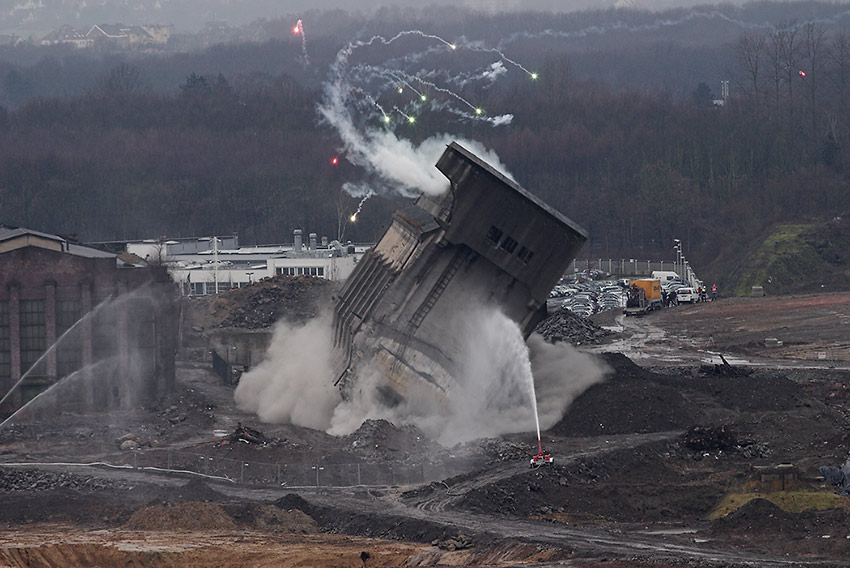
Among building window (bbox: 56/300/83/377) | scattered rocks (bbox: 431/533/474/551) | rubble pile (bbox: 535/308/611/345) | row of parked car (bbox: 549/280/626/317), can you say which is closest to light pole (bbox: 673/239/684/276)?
row of parked car (bbox: 549/280/626/317)

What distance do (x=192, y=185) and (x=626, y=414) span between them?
136 m

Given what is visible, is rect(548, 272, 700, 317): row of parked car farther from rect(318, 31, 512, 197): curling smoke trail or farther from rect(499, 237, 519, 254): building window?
rect(499, 237, 519, 254): building window

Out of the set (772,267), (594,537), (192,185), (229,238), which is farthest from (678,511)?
(192,185)

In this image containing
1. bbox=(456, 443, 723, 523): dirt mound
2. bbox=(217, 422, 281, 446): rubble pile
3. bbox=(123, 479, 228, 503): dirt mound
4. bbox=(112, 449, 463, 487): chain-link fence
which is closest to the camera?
bbox=(456, 443, 723, 523): dirt mound

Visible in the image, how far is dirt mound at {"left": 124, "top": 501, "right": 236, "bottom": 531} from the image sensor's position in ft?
148

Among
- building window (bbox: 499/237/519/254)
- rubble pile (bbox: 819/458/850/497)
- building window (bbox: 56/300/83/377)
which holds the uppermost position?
building window (bbox: 499/237/519/254)

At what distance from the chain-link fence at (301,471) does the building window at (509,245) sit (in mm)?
12198

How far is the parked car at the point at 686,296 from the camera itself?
4513 inches

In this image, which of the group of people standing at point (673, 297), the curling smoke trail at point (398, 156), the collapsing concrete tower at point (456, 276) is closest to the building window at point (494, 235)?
the collapsing concrete tower at point (456, 276)

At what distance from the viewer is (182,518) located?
1795 inches

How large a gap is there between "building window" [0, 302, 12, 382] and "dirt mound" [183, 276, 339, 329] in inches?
1068

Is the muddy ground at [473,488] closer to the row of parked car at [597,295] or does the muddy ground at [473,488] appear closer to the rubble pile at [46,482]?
the rubble pile at [46,482]

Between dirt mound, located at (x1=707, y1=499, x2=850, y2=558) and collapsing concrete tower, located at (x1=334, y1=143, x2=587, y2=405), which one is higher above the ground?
collapsing concrete tower, located at (x1=334, y1=143, x2=587, y2=405)

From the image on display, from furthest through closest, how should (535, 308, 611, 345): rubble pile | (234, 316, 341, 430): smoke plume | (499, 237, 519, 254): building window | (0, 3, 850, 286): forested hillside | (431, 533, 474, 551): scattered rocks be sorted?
1. (0, 3, 850, 286): forested hillside
2. (535, 308, 611, 345): rubble pile
3. (234, 316, 341, 430): smoke plume
4. (499, 237, 519, 254): building window
5. (431, 533, 474, 551): scattered rocks
